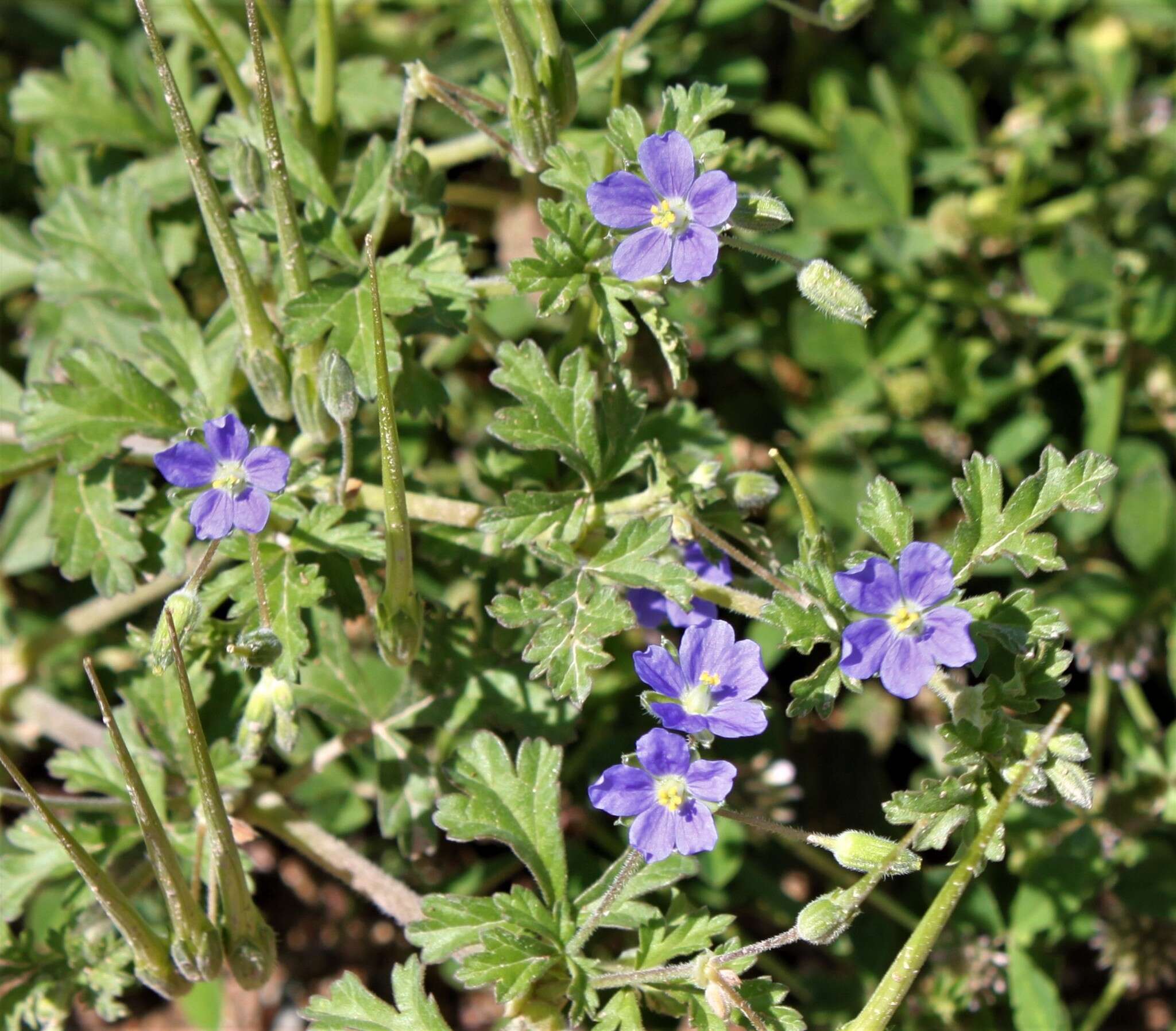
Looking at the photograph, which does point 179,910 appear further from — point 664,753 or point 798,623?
point 798,623

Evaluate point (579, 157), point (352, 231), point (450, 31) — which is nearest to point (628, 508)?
point (579, 157)

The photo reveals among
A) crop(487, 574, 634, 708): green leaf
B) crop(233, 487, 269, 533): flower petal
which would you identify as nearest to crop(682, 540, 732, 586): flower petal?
crop(487, 574, 634, 708): green leaf

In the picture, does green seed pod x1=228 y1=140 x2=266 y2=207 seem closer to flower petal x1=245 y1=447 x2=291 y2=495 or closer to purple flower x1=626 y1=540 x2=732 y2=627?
flower petal x1=245 y1=447 x2=291 y2=495

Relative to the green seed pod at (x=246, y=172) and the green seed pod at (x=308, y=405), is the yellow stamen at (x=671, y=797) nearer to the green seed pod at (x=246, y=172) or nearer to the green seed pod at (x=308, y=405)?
the green seed pod at (x=308, y=405)

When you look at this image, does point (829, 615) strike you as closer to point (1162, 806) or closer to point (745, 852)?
point (745, 852)

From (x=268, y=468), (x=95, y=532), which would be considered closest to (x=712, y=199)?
(x=268, y=468)

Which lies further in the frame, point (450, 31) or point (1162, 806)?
point (450, 31)
